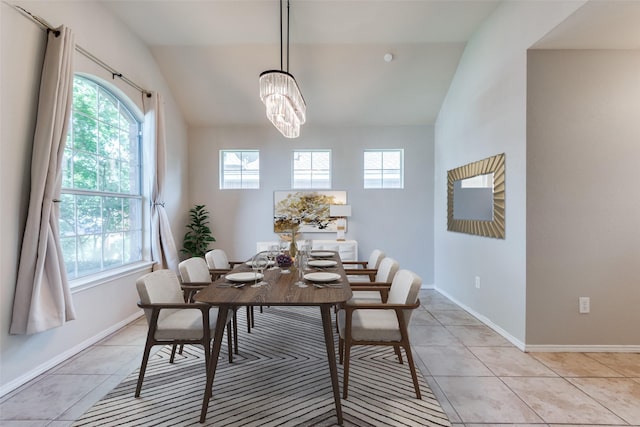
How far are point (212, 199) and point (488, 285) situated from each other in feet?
13.5

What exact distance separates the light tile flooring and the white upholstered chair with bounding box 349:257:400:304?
1.96 feet

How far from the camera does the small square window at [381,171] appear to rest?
4961 millimetres

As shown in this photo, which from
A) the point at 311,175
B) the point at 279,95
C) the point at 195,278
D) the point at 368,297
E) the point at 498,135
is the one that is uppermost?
the point at 279,95

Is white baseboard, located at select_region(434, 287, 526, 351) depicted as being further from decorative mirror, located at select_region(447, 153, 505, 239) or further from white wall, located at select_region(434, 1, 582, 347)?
decorative mirror, located at select_region(447, 153, 505, 239)

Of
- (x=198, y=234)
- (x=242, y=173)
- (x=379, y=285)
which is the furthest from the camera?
(x=242, y=173)

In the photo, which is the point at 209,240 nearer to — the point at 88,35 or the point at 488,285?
the point at 88,35

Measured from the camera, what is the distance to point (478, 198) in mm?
3414

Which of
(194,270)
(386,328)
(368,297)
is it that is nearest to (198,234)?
(194,270)

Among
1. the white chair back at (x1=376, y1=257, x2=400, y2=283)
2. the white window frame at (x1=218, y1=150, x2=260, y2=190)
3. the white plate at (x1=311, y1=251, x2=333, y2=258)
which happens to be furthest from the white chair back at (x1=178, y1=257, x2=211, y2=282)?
the white window frame at (x1=218, y1=150, x2=260, y2=190)

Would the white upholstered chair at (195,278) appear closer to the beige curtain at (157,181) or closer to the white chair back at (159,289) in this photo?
the white chair back at (159,289)

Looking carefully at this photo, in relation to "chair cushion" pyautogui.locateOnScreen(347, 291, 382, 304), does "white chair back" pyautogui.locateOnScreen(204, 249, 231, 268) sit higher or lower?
higher

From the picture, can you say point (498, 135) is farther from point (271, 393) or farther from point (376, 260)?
point (271, 393)

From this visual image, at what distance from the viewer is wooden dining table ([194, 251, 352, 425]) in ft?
5.64

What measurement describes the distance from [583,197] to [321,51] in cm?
321
